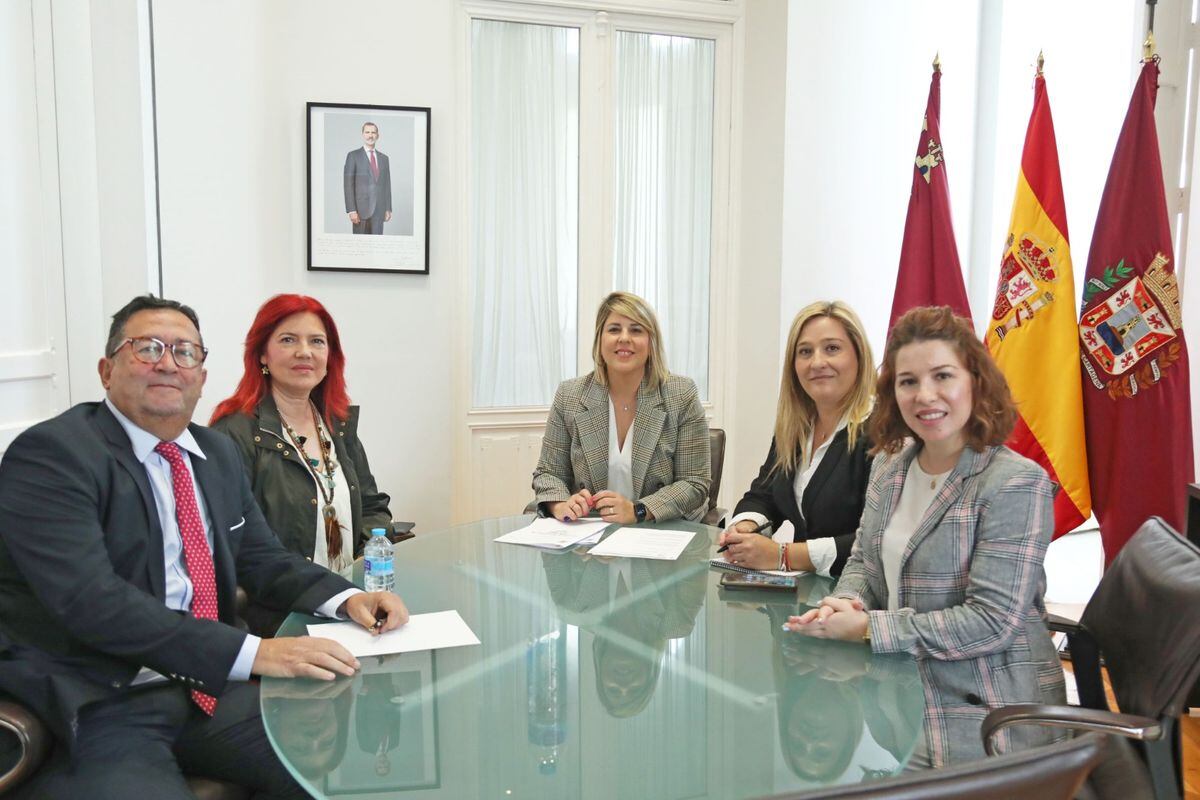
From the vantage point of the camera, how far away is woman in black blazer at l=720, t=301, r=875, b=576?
2197 mm

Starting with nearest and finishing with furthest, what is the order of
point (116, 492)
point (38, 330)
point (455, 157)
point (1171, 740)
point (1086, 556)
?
point (1171, 740)
point (116, 492)
point (38, 330)
point (455, 157)
point (1086, 556)

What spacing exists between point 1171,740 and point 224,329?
3.30m

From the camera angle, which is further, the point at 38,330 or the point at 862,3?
the point at 862,3

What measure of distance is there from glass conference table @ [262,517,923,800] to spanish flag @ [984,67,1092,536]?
69.8 inches

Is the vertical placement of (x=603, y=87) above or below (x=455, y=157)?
above

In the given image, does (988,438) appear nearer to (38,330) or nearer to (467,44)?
(38,330)

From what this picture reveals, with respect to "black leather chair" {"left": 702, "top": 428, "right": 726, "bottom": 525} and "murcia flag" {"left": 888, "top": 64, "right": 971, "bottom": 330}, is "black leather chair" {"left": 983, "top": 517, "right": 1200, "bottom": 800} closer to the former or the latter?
"black leather chair" {"left": 702, "top": 428, "right": 726, "bottom": 525}

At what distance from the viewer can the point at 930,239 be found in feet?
12.1

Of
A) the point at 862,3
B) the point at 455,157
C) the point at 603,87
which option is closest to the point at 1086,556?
the point at 862,3

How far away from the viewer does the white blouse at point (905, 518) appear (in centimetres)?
176

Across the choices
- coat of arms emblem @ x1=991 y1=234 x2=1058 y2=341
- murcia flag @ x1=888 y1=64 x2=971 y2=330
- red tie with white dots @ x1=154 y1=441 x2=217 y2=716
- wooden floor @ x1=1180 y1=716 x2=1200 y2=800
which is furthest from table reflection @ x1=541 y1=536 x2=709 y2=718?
murcia flag @ x1=888 y1=64 x2=971 y2=330

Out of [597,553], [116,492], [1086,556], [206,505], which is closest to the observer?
[116,492]

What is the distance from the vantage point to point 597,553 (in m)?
2.30

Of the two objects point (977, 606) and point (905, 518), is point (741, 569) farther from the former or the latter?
point (977, 606)
